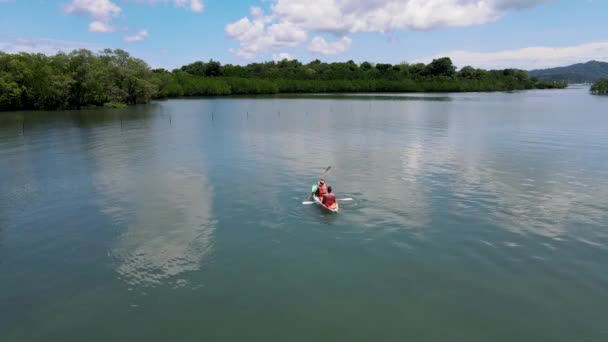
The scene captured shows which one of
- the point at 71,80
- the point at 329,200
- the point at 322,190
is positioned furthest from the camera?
the point at 71,80

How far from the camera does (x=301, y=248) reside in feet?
69.9

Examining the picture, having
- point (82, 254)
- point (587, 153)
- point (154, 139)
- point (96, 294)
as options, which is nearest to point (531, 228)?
point (96, 294)

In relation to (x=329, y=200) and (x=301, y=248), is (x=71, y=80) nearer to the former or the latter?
(x=329, y=200)

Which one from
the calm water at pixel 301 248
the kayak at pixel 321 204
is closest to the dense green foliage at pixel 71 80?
the calm water at pixel 301 248

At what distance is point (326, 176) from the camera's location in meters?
35.7

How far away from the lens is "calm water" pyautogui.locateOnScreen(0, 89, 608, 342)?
15211 millimetres

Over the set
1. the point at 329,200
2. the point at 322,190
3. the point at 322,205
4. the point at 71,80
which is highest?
the point at 71,80

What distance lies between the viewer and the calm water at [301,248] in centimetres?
1521

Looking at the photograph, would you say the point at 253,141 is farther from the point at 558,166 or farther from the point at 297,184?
the point at 558,166

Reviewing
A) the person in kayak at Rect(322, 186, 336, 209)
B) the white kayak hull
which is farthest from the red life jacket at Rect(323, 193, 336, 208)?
the white kayak hull

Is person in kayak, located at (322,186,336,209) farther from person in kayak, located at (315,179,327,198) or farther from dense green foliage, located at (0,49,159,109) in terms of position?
dense green foliage, located at (0,49,159,109)

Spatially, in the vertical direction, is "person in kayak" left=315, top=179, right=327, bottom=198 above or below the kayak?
above

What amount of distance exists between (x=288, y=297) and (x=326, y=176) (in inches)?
771

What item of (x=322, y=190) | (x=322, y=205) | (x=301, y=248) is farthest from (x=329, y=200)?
(x=301, y=248)
